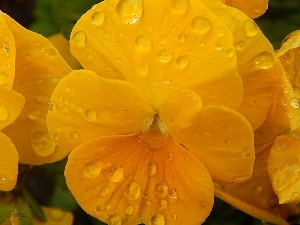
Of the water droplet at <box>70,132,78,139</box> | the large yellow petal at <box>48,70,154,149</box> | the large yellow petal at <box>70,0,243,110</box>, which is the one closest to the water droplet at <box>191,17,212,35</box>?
the large yellow petal at <box>70,0,243,110</box>

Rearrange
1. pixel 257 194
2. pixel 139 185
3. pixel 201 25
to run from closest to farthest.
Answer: pixel 201 25
pixel 139 185
pixel 257 194

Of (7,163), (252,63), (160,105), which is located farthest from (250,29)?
(7,163)

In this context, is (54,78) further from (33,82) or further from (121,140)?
(121,140)

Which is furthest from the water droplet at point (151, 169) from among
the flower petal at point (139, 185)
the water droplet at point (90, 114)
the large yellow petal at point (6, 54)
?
the large yellow petal at point (6, 54)

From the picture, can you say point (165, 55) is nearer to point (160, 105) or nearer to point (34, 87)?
point (160, 105)

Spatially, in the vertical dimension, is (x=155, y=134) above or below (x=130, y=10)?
below

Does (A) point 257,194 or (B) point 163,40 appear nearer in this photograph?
(B) point 163,40
